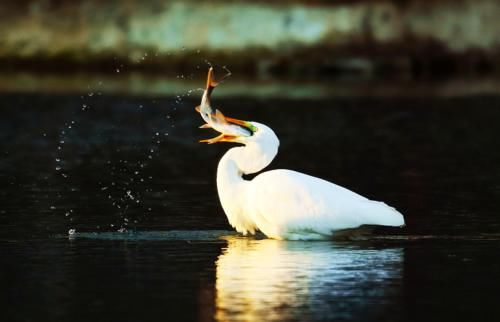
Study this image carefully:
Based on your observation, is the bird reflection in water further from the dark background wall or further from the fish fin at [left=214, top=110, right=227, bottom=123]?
the dark background wall

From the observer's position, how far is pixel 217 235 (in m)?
15.6

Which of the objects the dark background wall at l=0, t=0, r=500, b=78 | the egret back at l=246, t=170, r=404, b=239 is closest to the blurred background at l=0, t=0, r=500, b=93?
the dark background wall at l=0, t=0, r=500, b=78

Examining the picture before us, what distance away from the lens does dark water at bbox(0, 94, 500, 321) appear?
11719mm

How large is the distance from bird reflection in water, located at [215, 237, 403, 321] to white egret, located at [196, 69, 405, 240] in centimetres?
18

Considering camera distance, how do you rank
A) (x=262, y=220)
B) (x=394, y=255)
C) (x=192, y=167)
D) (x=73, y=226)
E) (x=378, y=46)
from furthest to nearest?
(x=378, y=46) < (x=192, y=167) < (x=73, y=226) < (x=262, y=220) < (x=394, y=255)

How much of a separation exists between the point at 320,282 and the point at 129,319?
76.1 inches

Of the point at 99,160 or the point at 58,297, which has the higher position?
the point at 99,160

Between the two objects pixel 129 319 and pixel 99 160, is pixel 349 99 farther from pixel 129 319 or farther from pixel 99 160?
pixel 129 319

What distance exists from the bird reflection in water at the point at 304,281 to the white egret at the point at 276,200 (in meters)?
0.18

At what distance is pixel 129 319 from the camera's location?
11102 millimetres

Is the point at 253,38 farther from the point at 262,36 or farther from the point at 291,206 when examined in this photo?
the point at 291,206

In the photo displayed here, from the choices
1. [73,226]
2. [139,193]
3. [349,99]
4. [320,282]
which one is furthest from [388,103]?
[320,282]

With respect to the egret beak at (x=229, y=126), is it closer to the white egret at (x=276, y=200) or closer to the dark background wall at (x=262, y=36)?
the white egret at (x=276, y=200)

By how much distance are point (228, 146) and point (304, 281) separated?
50.5 ft
